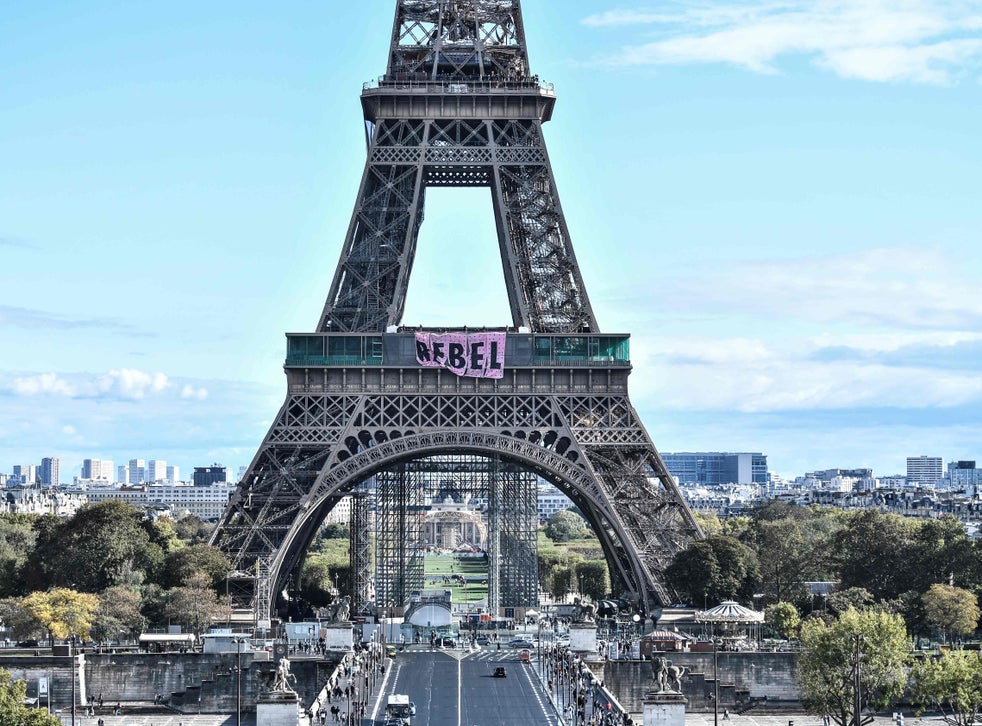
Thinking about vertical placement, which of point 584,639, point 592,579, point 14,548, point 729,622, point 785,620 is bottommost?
point 584,639

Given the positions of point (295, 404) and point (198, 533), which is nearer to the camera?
point (295, 404)

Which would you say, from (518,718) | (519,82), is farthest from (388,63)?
(518,718)

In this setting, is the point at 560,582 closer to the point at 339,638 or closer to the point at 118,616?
the point at 118,616

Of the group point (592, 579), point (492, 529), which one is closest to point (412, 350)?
point (492, 529)

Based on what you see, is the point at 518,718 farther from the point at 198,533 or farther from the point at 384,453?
the point at 198,533

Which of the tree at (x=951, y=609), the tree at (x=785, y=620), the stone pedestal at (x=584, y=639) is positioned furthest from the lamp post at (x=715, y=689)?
Answer: the tree at (x=785, y=620)
